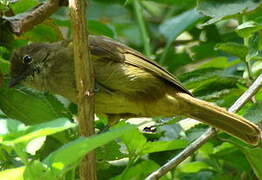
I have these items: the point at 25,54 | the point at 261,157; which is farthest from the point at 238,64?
the point at 25,54

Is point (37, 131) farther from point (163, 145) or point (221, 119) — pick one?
point (221, 119)

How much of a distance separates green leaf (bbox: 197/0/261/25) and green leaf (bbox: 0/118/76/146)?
166cm

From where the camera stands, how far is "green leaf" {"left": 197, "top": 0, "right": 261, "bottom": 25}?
3143 mm

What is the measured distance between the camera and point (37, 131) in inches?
63.8

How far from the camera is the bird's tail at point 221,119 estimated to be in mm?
3309

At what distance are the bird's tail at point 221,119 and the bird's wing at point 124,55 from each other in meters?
0.08

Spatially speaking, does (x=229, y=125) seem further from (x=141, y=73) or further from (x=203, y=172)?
(x=141, y=73)

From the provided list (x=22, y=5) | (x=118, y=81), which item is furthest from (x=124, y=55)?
(x=22, y=5)

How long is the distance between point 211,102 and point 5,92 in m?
1.23

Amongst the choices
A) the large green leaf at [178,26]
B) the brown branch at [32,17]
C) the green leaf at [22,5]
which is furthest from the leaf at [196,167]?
the green leaf at [22,5]

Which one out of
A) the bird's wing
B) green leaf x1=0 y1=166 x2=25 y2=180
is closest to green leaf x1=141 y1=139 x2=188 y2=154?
the bird's wing

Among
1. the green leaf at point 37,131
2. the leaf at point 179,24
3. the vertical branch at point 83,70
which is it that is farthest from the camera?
the leaf at point 179,24

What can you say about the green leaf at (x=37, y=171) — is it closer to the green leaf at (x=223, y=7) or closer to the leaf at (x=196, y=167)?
the green leaf at (x=223, y=7)

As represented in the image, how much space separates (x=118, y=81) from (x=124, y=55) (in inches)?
8.0
